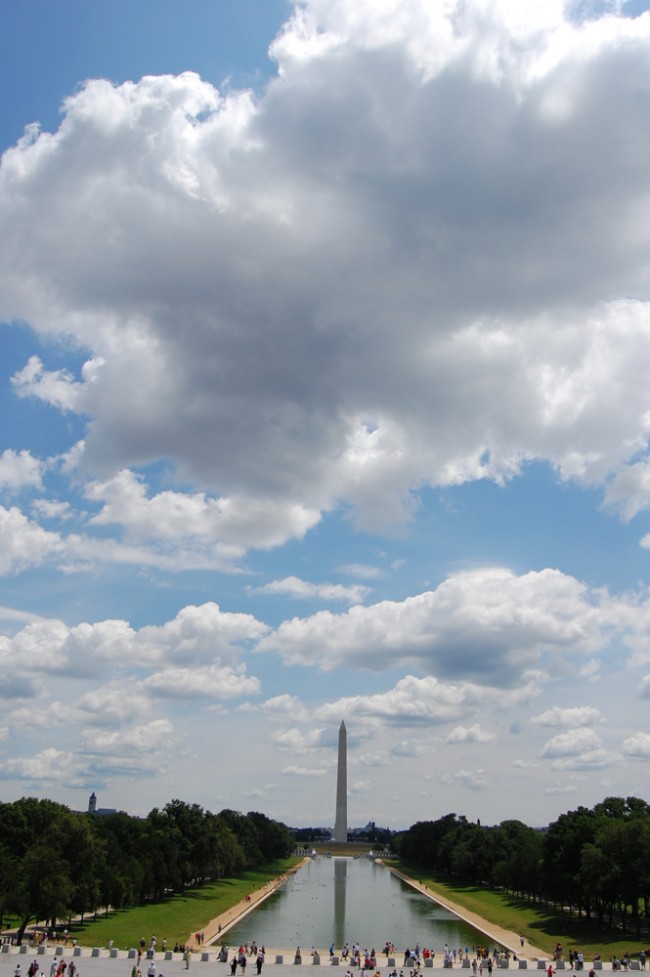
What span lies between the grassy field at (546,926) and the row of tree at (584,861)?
1609 mm

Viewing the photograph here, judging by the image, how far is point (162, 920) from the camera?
6669 cm

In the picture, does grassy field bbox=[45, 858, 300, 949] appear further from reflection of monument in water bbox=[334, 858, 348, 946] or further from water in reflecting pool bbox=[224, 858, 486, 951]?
reflection of monument in water bbox=[334, 858, 348, 946]

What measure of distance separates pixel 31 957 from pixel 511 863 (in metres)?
60.7

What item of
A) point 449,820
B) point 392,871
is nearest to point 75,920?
point 392,871

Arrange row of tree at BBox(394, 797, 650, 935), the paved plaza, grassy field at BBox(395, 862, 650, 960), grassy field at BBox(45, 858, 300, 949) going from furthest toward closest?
row of tree at BBox(394, 797, 650, 935) → grassy field at BBox(45, 858, 300, 949) → grassy field at BBox(395, 862, 650, 960) → the paved plaza

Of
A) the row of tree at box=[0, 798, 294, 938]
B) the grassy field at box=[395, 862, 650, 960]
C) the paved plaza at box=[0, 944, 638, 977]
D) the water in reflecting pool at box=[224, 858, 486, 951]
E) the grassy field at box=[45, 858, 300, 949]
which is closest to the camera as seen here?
the paved plaza at box=[0, 944, 638, 977]

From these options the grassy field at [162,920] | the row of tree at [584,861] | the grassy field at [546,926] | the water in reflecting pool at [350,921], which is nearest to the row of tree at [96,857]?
the grassy field at [162,920]

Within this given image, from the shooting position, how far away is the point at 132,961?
4547cm

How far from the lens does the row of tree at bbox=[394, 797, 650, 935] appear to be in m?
60.5

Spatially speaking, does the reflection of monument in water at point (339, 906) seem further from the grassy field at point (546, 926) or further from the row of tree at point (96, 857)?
the row of tree at point (96, 857)

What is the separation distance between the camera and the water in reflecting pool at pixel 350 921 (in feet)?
194

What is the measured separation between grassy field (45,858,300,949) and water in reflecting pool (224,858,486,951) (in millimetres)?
3563

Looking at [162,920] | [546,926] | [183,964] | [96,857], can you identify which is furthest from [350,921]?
[183,964]

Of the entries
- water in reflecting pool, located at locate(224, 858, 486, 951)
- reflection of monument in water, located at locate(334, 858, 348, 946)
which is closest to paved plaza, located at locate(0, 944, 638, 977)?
water in reflecting pool, located at locate(224, 858, 486, 951)
